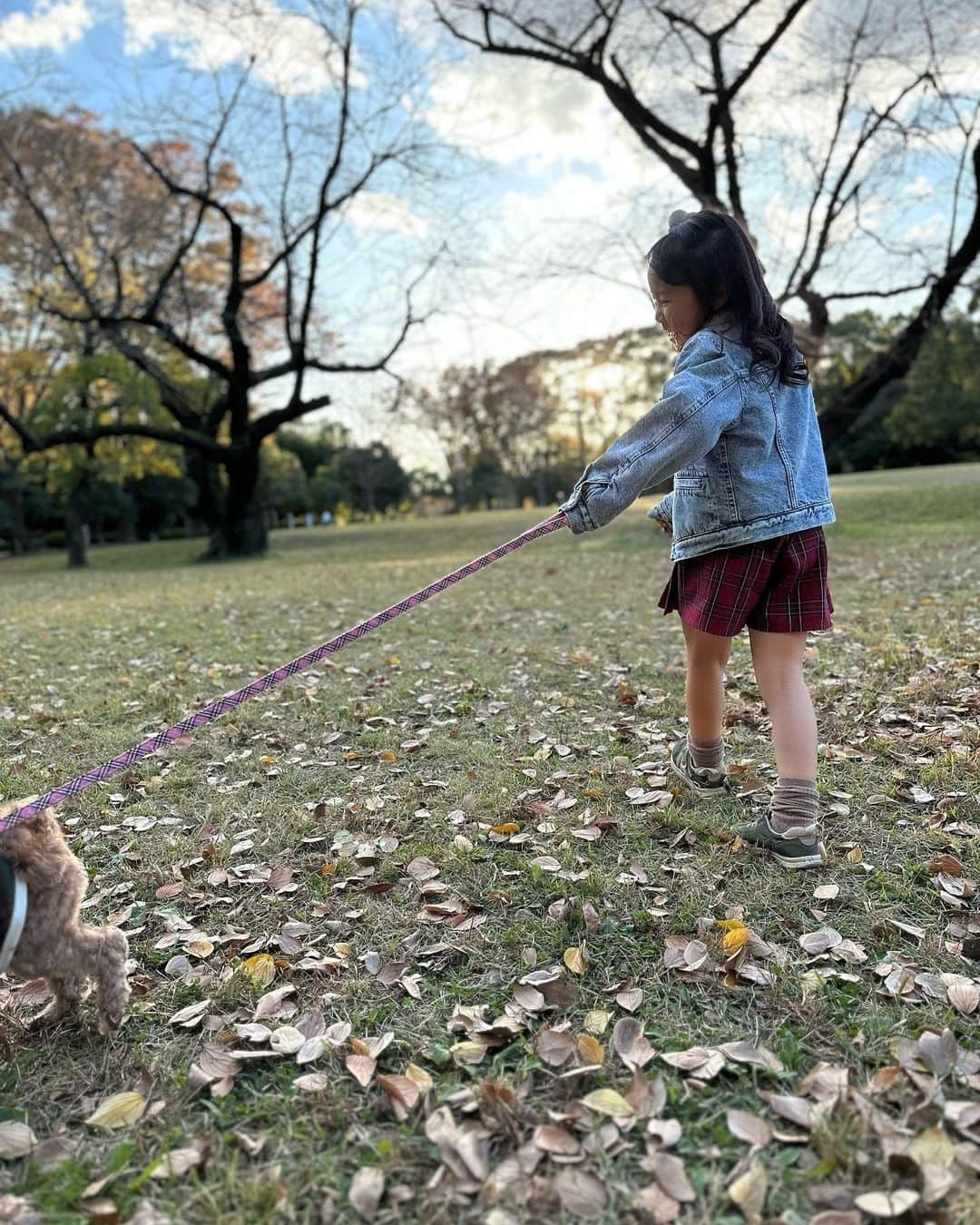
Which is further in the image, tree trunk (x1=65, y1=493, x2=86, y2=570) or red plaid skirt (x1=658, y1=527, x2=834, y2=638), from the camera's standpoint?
tree trunk (x1=65, y1=493, x2=86, y2=570)

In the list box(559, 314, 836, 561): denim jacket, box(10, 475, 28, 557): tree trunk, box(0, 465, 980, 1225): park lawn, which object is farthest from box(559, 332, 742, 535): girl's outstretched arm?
box(10, 475, 28, 557): tree trunk

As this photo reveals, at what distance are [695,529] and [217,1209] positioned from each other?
2170mm

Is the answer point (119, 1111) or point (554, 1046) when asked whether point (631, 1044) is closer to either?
point (554, 1046)

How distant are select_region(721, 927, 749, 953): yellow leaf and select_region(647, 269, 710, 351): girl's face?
5.92ft

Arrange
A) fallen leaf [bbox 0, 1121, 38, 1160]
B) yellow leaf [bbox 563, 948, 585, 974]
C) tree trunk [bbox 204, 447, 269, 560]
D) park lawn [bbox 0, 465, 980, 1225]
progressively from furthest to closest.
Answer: tree trunk [bbox 204, 447, 269, 560] < yellow leaf [bbox 563, 948, 585, 974] < fallen leaf [bbox 0, 1121, 38, 1160] < park lawn [bbox 0, 465, 980, 1225]

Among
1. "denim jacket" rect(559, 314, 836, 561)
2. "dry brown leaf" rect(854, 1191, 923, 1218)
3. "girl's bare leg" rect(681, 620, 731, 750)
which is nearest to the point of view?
"dry brown leaf" rect(854, 1191, 923, 1218)

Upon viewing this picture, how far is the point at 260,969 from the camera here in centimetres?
231

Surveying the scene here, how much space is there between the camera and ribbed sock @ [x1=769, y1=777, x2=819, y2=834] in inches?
107

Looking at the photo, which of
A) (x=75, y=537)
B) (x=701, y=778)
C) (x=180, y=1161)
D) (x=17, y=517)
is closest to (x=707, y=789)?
(x=701, y=778)

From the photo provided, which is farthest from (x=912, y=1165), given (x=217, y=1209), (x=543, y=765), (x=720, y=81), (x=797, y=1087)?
(x=720, y=81)

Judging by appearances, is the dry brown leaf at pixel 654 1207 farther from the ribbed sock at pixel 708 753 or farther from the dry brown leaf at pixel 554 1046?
the ribbed sock at pixel 708 753

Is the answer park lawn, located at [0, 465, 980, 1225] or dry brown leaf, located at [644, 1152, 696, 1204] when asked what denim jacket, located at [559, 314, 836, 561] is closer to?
park lawn, located at [0, 465, 980, 1225]

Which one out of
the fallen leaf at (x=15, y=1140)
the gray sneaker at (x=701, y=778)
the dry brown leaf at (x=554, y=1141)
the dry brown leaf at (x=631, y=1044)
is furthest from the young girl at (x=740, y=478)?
the fallen leaf at (x=15, y=1140)

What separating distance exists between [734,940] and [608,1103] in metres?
0.69
